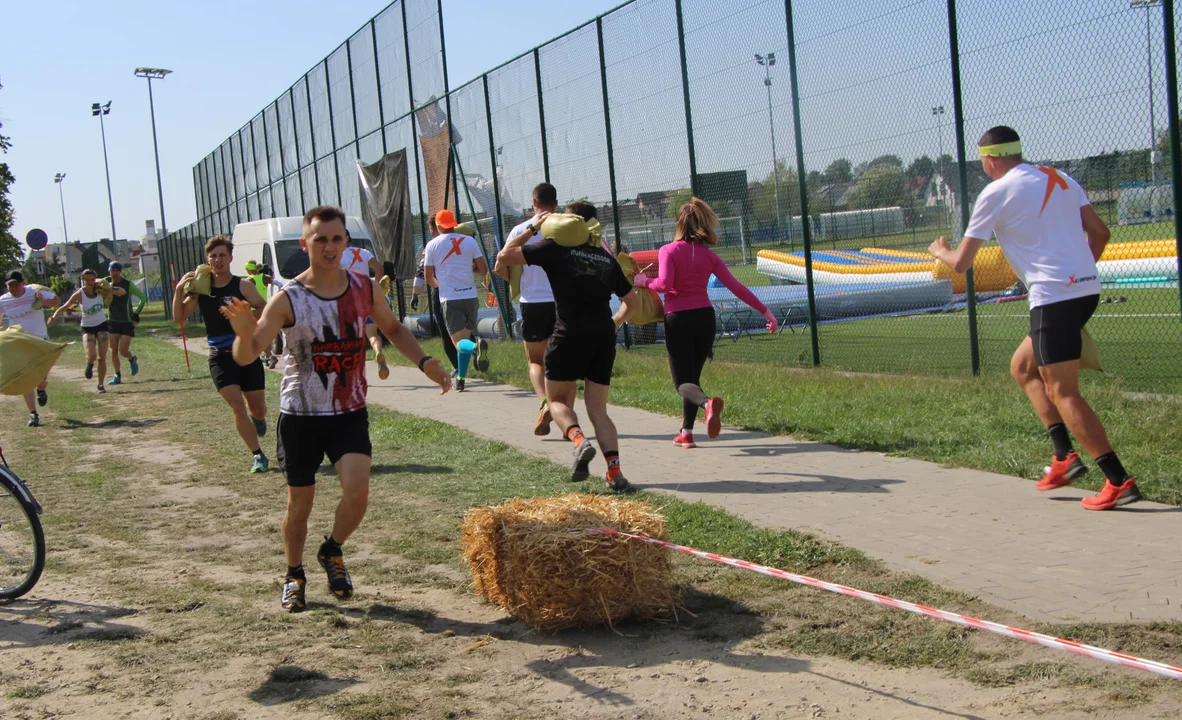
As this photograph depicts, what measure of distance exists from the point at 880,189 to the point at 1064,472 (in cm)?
556

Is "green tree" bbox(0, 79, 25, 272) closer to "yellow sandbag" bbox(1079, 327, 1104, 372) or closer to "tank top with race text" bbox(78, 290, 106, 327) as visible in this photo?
"tank top with race text" bbox(78, 290, 106, 327)

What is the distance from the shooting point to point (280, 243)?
21.8m

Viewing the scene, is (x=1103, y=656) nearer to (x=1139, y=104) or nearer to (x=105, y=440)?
(x=1139, y=104)

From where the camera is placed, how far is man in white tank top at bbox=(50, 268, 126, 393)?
57.4 feet

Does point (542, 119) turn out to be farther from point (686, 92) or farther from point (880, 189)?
point (880, 189)

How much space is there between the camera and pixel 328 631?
16.2ft

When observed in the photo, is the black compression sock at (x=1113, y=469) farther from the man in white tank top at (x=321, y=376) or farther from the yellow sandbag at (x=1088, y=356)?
the man in white tank top at (x=321, y=376)

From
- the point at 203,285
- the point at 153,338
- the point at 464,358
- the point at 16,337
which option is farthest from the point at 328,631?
the point at 153,338

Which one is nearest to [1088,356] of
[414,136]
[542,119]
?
[542,119]

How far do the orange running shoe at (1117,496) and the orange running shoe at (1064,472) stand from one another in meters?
0.34

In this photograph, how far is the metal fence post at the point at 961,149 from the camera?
10.3m

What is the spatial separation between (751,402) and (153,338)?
91.5ft

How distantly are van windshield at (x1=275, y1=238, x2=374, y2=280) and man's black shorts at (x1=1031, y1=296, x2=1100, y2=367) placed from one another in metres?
15.7

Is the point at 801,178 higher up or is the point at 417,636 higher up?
the point at 801,178
